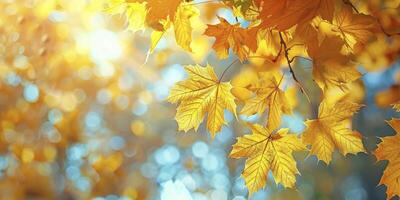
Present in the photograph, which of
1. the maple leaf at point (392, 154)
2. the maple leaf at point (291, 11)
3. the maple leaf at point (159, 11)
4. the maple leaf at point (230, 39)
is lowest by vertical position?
the maple leaf at point (392, 154)

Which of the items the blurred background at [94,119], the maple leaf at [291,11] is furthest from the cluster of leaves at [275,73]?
the blurred background at [94,119]

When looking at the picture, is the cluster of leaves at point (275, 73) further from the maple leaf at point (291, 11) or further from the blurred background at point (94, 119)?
the blurred background at point (94, 119)

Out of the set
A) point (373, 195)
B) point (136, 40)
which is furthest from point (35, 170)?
point (373, 195)

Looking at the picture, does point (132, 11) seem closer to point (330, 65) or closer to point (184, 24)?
point (184, 24)

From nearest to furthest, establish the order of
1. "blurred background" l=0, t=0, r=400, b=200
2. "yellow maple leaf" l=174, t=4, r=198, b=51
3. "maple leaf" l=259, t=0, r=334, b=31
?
"maple leaf" l=259, t=0, r=334, b=31, "yellow maple leaf" l=174, t=4, r=198, b=51, "blurred background" l=0, t=0, r=400, b=200

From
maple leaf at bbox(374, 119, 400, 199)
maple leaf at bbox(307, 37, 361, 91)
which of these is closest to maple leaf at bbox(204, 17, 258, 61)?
maple leaf at bbox(307, 37, 361, 91)

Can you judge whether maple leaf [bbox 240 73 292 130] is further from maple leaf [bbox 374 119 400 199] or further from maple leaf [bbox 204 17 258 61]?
maple leaf [bbox 374 119 400 199]
